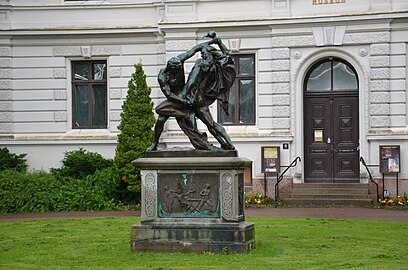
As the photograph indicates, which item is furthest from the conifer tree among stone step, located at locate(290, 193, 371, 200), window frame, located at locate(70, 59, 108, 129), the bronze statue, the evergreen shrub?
the bronze statue

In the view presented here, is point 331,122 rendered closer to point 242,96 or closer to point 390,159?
point 390,159

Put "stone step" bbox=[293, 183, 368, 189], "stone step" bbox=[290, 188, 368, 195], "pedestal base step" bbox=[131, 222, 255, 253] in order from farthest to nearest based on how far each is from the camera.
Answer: "stone step" bbox=[293, 183, 368, 189], "stone step" bbox=[290, 188, 368, 195], "pedestal base step" bbox=[131, 222, 255, 253]

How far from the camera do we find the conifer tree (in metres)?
26.1

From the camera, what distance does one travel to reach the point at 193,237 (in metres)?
15.0

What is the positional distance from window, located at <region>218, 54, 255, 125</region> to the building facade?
0.03 metres

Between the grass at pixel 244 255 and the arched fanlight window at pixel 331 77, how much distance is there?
25.2 ft

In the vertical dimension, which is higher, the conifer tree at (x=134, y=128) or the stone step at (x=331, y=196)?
the conifer tree at (x=134, y=128)

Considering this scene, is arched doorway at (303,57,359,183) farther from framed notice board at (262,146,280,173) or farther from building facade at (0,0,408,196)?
framed notice board at (262,146,280,173)

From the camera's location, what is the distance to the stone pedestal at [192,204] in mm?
15000

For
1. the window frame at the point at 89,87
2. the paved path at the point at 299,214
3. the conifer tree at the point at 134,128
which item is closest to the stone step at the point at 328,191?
the paved path at the point at 299,214

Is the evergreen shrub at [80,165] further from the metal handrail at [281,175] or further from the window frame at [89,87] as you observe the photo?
the metal handrail at [281,175]

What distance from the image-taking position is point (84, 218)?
2264 cm

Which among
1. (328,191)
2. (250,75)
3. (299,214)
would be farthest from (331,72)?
(299,214)

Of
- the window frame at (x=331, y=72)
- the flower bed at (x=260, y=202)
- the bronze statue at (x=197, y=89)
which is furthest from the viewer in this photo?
the window frame at (x=331, y=72)
